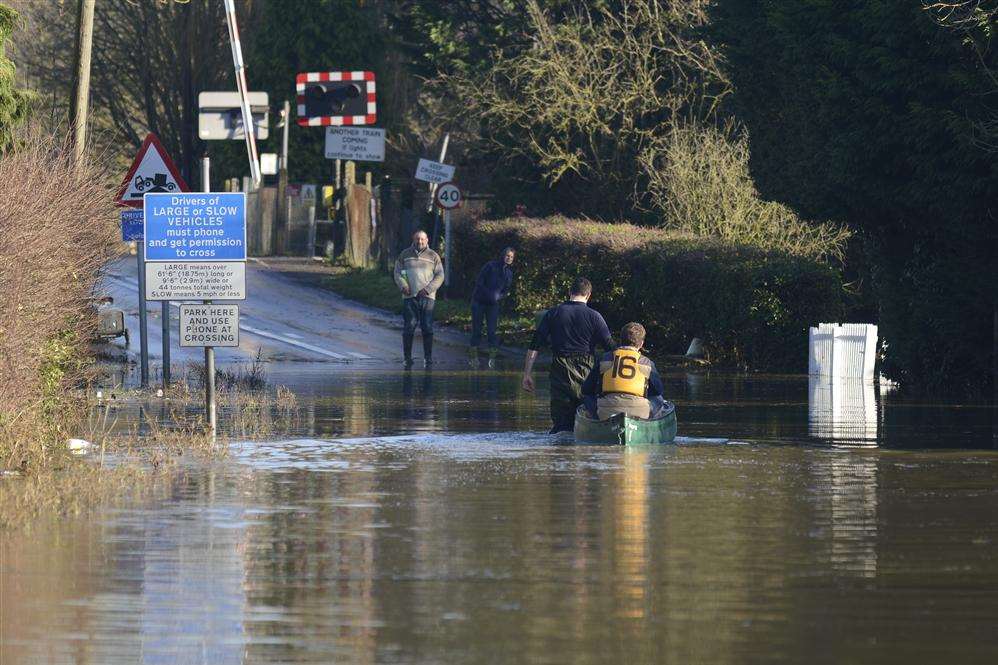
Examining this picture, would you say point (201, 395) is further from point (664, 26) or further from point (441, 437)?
point (664, 26)

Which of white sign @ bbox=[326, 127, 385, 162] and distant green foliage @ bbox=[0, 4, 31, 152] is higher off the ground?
white sign @ bbox=[326, 127, 385, 162]

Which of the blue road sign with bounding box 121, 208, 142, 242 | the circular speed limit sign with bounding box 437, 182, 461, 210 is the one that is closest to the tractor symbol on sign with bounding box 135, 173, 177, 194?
the blue road sign with bounding box 121, 208, 142, 242

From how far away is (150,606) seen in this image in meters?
9.92

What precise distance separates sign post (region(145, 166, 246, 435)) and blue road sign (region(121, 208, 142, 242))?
18.6ft

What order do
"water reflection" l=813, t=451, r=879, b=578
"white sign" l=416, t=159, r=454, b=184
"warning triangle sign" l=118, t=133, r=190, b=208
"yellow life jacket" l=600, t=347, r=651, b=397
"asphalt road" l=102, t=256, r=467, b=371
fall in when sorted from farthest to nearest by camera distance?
"white sign" l=416, t=159, r=454, b=184, "asphalt road" l=102, t=256, r=467, b=371, "warning triangle sign" l=118, t=133, r=190, b=208, "yellow life jacket" l=600, t=347, r=651, b=397, "water reflection" l=813, t=451, r=879, b=578

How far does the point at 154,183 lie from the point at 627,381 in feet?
26.2

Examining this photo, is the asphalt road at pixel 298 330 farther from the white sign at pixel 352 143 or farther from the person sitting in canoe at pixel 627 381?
the person sitting in canoe at pixel 627 381

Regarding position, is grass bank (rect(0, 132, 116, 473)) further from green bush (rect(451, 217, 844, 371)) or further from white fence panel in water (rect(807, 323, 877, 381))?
green bush (rect(451, 217, 844, 371))

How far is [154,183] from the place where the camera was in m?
24.8

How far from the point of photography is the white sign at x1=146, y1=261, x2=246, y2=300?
65.4 ft

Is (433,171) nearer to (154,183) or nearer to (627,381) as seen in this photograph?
(154,183)

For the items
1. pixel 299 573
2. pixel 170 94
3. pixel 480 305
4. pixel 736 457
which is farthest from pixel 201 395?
pixel 170 94

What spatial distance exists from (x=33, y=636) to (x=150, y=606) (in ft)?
2.95

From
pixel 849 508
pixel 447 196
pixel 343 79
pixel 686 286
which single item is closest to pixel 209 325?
pixel 849 508
